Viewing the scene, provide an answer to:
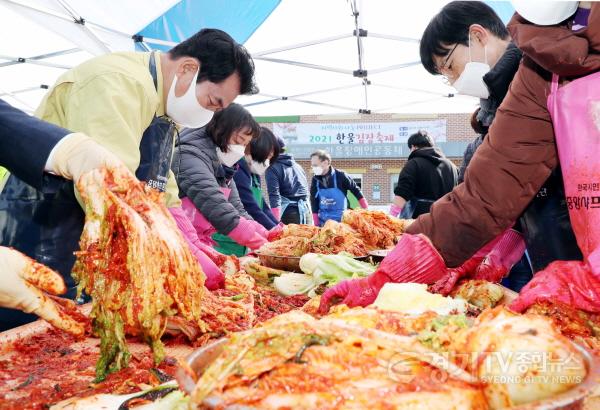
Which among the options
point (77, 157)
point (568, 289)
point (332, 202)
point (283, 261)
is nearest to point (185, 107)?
point (283, 261)

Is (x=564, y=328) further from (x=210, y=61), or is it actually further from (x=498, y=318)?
(x=210, y=61)

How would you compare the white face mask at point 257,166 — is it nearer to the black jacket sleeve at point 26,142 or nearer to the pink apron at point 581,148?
the black jacket sleeve at point 26,142

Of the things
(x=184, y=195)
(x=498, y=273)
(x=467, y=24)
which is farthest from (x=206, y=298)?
(x=184, y=195)

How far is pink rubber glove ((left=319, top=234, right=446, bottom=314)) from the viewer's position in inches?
75.0

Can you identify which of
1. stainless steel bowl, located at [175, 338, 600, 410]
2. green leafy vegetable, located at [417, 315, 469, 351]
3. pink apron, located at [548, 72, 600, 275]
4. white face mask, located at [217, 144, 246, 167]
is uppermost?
white face mask, located at [217, 144, 246, 167]

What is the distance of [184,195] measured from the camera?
175 inches

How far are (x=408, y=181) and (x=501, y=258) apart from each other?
4100mm

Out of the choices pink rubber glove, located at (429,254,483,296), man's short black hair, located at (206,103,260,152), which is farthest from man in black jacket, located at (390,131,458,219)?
pink rubber glove, located at (429,254,483,296)

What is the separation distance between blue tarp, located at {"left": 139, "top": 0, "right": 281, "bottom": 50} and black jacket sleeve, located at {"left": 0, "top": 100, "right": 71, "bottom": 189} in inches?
203

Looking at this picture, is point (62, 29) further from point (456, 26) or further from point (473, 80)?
point (473, 80)

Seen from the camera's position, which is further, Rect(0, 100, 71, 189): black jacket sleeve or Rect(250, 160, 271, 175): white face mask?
Rect(250, 160, 271, 175): white face mask

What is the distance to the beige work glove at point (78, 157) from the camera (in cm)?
158

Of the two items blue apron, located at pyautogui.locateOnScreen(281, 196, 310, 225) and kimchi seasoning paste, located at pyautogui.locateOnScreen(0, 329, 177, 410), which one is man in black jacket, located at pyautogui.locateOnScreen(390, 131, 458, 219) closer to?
blue apron, located at pyautogui.locateOnScreen(281, 196, 310, 225)

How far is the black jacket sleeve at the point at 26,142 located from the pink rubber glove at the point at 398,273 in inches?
45.1
